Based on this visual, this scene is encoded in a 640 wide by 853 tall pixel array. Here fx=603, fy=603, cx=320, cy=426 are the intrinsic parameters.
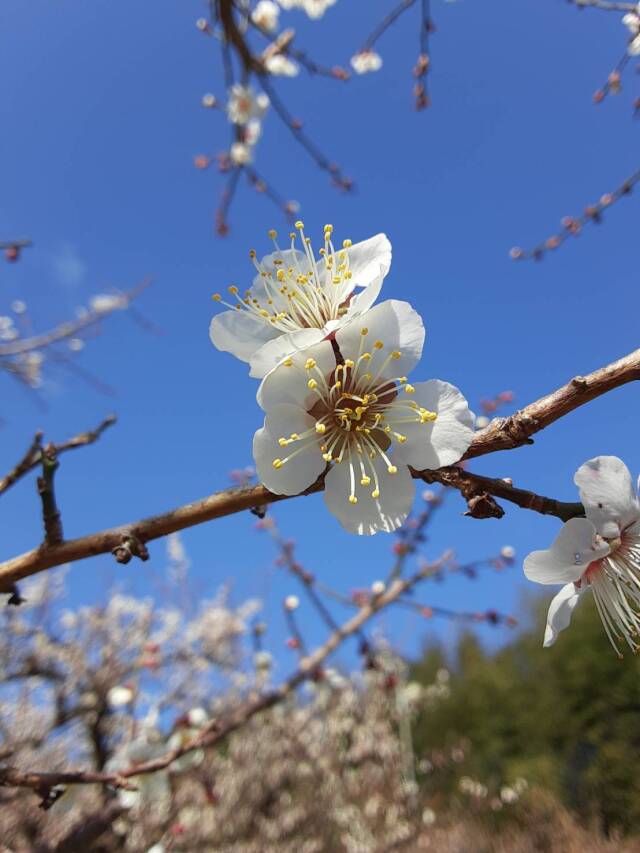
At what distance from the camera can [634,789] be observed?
21.2ft

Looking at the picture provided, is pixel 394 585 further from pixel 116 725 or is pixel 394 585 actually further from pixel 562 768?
pixel 562 768

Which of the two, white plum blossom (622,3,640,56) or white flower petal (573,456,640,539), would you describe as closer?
white flower petal (573,456,640,539)

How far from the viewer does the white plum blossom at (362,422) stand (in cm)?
66

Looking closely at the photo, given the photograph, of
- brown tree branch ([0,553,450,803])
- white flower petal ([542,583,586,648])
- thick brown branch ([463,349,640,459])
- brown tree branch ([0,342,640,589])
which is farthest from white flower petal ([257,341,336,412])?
brown tree branch ([0,553,450,803])

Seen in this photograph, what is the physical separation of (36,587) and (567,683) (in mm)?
7379

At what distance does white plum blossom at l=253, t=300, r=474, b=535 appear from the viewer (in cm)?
66

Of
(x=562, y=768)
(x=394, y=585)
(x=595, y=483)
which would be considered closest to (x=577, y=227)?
(x=394, y=585)

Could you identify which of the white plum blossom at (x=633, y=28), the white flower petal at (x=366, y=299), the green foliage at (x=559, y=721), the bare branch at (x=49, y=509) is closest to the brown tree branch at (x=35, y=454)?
the bare branch at (x=49, y=509)

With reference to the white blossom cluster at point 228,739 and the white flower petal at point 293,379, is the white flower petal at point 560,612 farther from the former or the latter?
the white blossom cluster at point 228,739

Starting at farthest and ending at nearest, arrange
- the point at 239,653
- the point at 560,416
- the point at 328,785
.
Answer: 1. the point at 239,653
2. the point at 328,785
3. the point at 560,416

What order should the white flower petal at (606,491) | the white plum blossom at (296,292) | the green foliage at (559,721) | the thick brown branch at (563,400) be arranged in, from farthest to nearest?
the green foliage at (559,721), the white plum blossom at (296,292), the white flower petal at (606,491), the thick brown branch at (563,400)

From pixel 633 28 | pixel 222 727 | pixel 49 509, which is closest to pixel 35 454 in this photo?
pixel 49 509

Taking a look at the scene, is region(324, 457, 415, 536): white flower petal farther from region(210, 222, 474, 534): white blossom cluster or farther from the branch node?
the branch node

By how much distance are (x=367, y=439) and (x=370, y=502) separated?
92 mm
